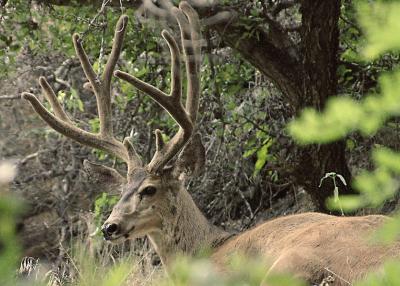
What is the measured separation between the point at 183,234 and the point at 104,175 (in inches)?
37.2

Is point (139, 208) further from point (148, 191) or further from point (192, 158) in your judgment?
point (192, 158)

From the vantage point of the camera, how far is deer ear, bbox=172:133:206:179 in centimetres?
625

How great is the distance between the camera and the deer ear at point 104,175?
6633mm

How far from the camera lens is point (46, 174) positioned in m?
10.2

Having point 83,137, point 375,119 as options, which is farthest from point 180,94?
point 375,119

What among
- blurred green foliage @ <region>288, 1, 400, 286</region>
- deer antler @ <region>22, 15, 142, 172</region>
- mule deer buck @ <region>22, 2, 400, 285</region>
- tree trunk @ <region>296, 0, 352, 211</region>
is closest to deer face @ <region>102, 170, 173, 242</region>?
mule deer buck @ <region>22, 2, 400, 285</region>

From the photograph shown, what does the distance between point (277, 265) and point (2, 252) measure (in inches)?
134

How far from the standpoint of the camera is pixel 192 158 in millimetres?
6297

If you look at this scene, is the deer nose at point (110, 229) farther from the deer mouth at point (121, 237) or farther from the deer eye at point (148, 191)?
the deer eye at point (148, 191)

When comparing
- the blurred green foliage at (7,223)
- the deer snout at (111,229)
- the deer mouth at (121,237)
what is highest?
the blurred green foliage at (7,223)

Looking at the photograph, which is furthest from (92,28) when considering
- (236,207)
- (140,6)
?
(236,207)

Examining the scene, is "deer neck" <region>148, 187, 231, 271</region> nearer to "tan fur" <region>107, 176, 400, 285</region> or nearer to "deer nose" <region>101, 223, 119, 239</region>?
"tan fur" <region>107, 176, 400, 285</region>

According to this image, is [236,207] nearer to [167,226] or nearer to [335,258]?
[167,226]

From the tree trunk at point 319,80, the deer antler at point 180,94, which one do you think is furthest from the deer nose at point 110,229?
the tree trunk at point 319,80
